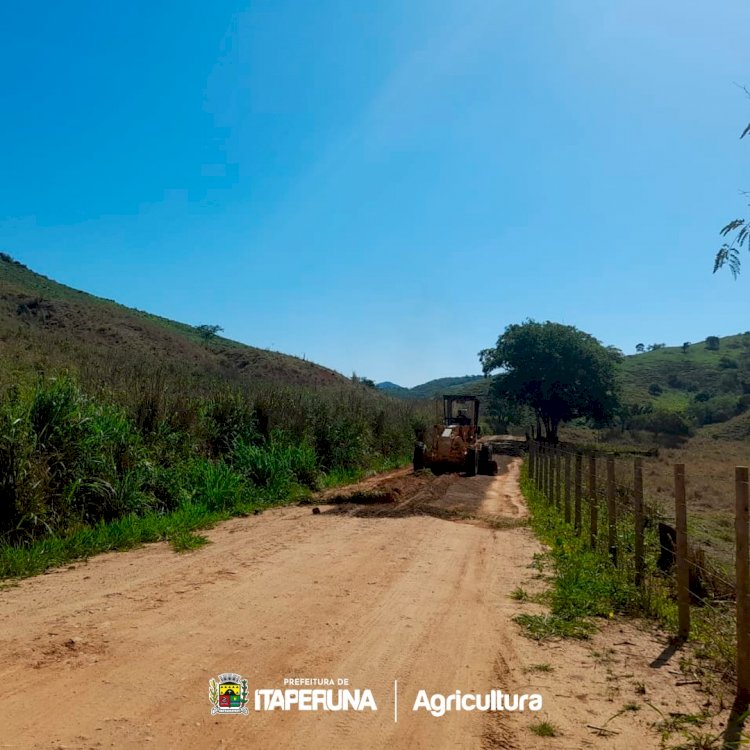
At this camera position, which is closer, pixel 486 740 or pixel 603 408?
pixel 486 740

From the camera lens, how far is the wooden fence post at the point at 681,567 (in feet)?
18.5

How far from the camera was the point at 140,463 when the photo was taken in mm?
11344

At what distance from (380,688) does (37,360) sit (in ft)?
55.7

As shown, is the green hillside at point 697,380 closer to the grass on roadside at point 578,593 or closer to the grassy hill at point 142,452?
the grassy hill at point 142,452

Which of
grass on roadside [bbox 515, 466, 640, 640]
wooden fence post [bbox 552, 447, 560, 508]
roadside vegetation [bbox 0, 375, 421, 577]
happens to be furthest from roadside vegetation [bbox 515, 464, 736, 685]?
roadside vegetation [bbox 0, 375, 421, 577]

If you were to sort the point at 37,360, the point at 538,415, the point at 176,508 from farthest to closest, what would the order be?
the point at 538,415 → the point at 37,360 → the point at 176,508

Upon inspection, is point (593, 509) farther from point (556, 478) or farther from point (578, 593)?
point (556, 478)

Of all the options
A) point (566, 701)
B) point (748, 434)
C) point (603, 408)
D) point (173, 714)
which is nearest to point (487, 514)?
point (566, 701)

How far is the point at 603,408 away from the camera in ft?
137

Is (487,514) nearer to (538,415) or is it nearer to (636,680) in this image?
(636,680)

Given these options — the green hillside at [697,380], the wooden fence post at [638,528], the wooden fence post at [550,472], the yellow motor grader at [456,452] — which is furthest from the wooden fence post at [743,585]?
the green hillside at [697,380]

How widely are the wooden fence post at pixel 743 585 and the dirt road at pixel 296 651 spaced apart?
0.35 metres

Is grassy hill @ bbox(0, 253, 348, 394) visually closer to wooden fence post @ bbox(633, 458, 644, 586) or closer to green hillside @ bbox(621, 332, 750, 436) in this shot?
wooden fence post @ bbox(633, 458, 644, 586)

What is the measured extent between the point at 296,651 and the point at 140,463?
7.49m
